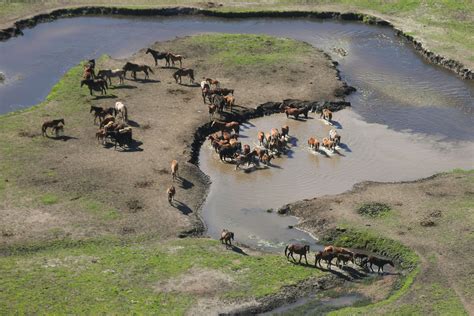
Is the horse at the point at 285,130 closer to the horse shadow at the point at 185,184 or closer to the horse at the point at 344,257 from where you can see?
the horse shadow at the point at 185,184

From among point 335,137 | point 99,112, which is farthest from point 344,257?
point 99,112

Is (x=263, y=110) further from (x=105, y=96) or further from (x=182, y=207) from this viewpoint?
(x=182, y=207)

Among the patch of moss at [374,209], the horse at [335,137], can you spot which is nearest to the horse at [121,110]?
the horse at [335,137]

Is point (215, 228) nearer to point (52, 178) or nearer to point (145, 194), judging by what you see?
point (145, 194)

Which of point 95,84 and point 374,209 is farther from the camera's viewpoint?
point 95,84

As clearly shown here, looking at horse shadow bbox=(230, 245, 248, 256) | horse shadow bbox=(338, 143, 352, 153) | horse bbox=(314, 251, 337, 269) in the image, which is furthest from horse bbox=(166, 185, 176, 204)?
horse shadow bbox=(338, 143, 352, 153)

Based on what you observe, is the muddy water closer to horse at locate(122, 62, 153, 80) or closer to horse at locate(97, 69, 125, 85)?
horse at locate(97, 69, 125, 85)
